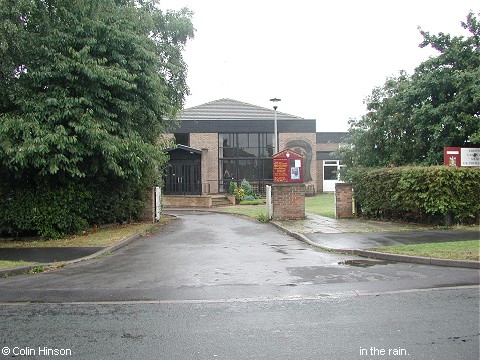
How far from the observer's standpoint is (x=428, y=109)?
16578mm

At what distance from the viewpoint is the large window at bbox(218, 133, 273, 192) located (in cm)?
3591

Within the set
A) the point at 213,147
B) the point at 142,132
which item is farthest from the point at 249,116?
the point at 142,132

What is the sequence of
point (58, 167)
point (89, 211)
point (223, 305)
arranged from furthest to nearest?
point (89, 211)
point (58, 167)
point (223, 305)

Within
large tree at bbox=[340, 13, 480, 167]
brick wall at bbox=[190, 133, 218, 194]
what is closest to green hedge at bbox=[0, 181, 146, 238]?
large tree at bbox=[340, 13, 480, 167]

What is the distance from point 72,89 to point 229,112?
2678 centimetres

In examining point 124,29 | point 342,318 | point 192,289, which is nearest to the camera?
point 342,318

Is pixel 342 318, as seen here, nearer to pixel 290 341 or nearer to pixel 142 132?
pixel 290 341

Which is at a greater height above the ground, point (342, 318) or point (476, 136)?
point (476, 136)

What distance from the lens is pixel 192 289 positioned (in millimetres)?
6965

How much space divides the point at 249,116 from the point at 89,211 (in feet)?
83.2

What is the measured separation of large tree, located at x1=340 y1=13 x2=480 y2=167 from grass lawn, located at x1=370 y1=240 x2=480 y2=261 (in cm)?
614

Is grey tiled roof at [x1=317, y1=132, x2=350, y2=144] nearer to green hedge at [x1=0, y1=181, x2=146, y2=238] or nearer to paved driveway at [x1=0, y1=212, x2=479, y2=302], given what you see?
green hedge at [x1=0, y1=181, x2=146, y2=238]

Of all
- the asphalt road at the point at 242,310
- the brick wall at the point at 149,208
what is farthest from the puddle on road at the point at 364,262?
the brick wall at the point at 149,208

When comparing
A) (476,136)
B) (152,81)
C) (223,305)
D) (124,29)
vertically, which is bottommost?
(223,305)
